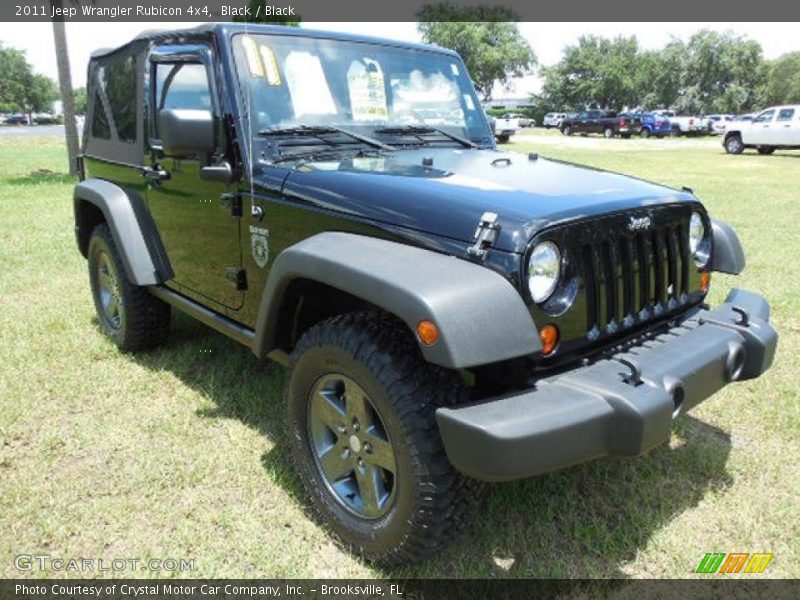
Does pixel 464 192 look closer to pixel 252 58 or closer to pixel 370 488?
pixel 370 488

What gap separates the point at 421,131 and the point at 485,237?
57.2 inches

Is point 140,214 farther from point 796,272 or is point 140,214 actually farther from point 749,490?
point 796,272

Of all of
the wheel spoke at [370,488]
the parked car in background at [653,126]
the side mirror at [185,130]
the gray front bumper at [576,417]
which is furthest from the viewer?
the parked car in background at [653,126]

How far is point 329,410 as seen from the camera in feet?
8.12

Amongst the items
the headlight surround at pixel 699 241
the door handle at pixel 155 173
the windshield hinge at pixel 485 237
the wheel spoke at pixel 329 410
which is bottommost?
the wheel spoke at pixel 329 410

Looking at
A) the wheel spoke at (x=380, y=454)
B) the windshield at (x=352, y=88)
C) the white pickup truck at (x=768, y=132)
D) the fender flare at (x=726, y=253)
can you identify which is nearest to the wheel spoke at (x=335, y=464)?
the wheel spoke at (x=380, y=454)

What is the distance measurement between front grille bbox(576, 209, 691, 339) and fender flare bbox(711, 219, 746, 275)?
36 centimetres

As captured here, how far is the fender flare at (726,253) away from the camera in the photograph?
3.00 meters

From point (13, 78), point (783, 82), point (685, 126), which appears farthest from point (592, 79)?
point (13, 78)

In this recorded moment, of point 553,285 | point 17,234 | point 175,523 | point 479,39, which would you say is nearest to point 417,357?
point 553,285

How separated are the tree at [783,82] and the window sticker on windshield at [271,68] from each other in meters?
77.5

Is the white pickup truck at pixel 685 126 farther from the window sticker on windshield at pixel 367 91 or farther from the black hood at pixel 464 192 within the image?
the black hood at pixel 464 192

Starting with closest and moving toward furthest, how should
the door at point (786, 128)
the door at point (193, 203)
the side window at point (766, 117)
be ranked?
the door at point (193, 203)
the door at point (786, 128)
the side window at point (766, 117)

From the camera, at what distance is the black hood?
7.19 ft
